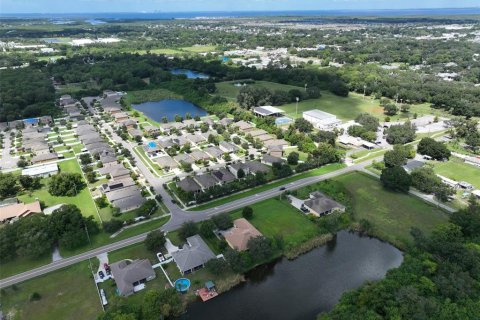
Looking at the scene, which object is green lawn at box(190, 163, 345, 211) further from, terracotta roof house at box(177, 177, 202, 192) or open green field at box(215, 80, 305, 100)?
open green field at box(215, 80, 305, 100)

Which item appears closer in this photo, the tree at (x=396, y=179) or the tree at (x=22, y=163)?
the tree at (x=396, y=179)

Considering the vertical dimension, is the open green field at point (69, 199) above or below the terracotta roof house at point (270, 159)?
below

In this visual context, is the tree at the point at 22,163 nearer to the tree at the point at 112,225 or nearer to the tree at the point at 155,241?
the tree at the point at 112,225

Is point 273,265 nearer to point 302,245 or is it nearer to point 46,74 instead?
point 302,245

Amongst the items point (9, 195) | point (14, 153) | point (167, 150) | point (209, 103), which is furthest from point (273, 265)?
point (209, 103)

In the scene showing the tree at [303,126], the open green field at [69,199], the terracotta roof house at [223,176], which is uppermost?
the tree at [303,126]

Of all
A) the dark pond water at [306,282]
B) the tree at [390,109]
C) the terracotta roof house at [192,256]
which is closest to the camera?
the dark pond water at [306,282]

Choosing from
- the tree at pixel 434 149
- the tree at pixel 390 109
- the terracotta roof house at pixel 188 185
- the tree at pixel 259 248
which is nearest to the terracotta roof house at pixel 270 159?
the terracotta roof house at pixel 188 185
